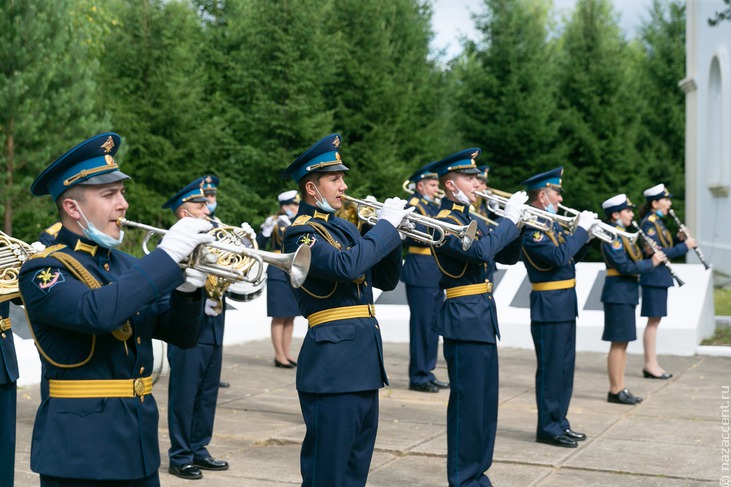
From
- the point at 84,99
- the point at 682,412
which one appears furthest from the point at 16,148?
the point at 682,412

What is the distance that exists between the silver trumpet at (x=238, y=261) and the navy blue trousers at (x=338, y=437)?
1.13m

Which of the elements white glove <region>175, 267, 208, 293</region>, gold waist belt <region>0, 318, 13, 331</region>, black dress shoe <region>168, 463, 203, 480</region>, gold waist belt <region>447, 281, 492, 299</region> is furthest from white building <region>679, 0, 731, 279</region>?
→ white glove <region>175, 267, 208, 293</region>

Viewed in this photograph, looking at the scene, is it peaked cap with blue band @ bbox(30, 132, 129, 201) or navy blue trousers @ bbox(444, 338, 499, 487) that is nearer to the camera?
peaked cap with blue band @ bbox(30, 132, 129, 201)

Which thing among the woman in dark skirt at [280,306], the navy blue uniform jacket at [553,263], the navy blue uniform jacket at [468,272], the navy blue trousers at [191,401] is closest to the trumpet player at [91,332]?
the navy blue uniform jacket at [468,272]

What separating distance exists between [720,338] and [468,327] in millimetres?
7893

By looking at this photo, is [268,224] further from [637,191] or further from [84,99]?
[637,191]

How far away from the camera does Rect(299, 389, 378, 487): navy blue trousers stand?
187 inches

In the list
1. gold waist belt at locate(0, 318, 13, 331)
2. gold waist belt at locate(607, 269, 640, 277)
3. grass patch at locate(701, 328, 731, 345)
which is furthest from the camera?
grass patch at locate(701, 328, 731, 345)

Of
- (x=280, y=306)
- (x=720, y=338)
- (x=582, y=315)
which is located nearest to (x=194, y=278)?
(x=280, y=306)

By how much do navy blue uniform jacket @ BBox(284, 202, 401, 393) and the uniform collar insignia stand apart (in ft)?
4.37

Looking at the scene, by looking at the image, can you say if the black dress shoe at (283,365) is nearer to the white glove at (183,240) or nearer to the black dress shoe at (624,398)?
the black dress shoe at (624,398)

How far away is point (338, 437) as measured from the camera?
475 cm

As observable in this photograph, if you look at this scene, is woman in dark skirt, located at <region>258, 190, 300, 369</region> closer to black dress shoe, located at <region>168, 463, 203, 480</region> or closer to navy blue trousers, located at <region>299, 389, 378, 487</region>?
black dress shoe, located at <region>168, 463, 203, 480</region>

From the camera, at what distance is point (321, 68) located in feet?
80.2
